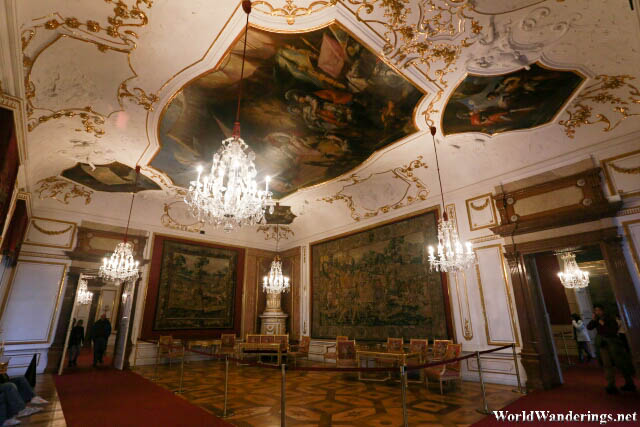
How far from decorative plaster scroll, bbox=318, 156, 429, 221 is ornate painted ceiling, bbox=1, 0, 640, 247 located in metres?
0.19

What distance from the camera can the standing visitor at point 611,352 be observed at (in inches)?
196

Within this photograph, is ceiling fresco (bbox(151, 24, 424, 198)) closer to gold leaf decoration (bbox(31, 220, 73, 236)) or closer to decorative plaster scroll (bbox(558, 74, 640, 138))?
decorative plaster scroll (bbox(558, 74, 640, 138))

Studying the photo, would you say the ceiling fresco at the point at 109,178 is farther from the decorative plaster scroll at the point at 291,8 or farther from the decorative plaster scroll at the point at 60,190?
the decorative plaster scroll at the point at 291,8

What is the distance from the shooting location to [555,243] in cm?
603

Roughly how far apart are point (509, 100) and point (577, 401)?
15.9 feet

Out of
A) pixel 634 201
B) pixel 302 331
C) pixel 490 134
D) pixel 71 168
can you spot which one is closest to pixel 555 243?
pixel 634 201

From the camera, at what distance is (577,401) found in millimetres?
4758

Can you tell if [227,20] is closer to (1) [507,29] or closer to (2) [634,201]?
(1) [507,29]

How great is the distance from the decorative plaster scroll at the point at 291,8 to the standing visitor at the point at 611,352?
6267mm

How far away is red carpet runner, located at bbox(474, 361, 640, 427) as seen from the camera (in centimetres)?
420

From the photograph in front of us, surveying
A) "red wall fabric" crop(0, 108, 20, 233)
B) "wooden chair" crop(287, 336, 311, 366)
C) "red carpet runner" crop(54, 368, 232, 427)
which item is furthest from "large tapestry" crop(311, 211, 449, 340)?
"red wall fabric" crop(0, 108, 20, 233)

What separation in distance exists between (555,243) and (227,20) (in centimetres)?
669

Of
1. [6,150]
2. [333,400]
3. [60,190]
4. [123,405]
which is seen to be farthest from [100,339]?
[333,400]

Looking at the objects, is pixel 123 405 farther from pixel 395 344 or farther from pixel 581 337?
pixel 581 337
